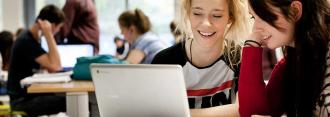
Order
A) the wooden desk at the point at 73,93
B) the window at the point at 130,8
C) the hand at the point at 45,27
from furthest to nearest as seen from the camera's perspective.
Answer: the window at the point at 130,8 → the hand at the point at 45,27 → the wooden desk at the point at 73,93

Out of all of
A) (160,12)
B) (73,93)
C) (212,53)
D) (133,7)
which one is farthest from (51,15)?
(160,12)

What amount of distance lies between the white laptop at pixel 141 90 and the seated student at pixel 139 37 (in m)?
2.36

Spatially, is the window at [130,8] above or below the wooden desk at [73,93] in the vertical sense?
above

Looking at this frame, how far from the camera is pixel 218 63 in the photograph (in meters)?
1.75

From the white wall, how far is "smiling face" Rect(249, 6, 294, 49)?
559 centimetres

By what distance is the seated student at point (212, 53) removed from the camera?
169cm

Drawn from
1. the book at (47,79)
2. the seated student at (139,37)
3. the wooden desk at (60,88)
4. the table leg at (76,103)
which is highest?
the seated student at (139,37)

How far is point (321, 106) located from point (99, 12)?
5.89 metres

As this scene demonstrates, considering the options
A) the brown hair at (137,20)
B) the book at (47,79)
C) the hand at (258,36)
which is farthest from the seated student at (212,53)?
the brown hair at (137,20)

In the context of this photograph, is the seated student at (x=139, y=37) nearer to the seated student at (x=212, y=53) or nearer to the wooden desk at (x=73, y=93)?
the wooden desk at (x=73, y=93)

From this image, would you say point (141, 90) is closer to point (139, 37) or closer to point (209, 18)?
point (209, 18)

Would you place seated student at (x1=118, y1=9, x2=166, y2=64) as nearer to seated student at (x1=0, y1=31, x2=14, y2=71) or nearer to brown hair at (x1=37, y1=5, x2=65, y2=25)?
brown hair at (x1=37, y1=5, x2=65, y2=25)

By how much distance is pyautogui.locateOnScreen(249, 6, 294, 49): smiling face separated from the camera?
137 cm

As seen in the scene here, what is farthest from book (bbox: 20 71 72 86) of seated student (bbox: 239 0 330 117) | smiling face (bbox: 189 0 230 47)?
seated student (bbox: 239 0 330 117)
